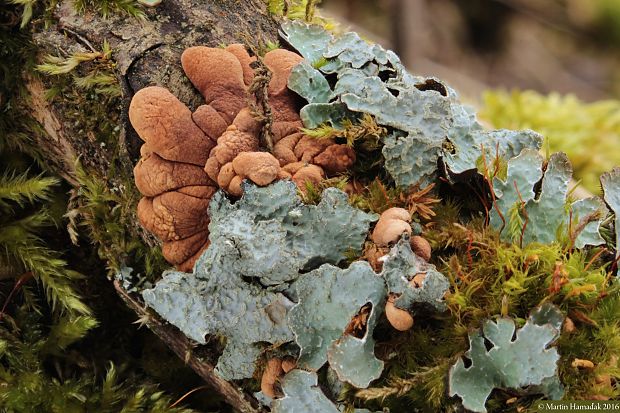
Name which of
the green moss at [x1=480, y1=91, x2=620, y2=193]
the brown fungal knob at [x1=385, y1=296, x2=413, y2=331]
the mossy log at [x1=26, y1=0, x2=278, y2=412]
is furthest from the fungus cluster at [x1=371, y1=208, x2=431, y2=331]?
the green moss at [x1=480, y1=91, x2=620, y2=193]

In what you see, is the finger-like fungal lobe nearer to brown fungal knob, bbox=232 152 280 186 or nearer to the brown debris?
the brown debris

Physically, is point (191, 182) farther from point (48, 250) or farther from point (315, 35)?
point (48, 250)

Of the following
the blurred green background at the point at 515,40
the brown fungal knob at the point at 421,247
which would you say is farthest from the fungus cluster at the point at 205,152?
the blurred green background at the point at 515,40

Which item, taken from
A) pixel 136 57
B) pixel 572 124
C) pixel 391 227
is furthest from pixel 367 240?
pixel 572 124

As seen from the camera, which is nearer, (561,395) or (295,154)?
(561,395)

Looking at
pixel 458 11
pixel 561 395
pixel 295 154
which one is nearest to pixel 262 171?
pixel 295 154

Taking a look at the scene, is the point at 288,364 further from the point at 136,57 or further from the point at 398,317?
the point at 136,57
